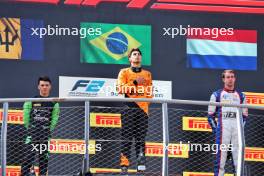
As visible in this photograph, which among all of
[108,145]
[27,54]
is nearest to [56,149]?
[108,145]

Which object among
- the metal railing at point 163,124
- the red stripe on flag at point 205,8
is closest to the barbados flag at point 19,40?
the red stripe on flag at point 205,8

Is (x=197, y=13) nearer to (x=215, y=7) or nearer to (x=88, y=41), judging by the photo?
(x=215, y=7)

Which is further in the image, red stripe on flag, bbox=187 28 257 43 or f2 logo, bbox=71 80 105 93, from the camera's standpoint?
red stripe on flag, bbox=187 28 257 43

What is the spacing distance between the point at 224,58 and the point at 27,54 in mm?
3255

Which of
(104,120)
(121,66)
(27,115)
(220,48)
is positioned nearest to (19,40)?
(121,66)

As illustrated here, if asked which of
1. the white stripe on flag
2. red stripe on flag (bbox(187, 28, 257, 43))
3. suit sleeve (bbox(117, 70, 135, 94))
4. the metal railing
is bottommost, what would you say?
the metal railing

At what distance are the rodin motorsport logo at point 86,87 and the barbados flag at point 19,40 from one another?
0.74 metres

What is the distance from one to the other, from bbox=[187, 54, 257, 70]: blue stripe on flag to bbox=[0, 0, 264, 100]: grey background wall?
84 mm

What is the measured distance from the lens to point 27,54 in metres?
12.9

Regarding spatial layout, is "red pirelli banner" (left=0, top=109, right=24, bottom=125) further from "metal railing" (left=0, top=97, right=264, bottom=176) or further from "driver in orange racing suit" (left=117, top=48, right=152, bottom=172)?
"metal railing" (left=0, top=97, right=264, bottom=176)

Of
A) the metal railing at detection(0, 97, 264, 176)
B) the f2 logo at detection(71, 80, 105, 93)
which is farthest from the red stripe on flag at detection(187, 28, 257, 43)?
the metal railing at detection(0, 97, 264, 176)

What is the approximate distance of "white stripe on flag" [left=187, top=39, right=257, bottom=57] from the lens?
1330 cm

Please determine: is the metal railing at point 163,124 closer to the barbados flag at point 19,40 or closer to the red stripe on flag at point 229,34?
the barbados flag at point 19,40

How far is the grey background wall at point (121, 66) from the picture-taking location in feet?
42.3
